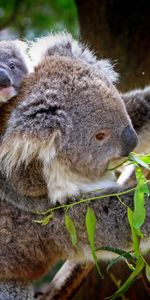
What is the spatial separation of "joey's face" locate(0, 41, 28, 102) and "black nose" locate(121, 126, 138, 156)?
591 mm

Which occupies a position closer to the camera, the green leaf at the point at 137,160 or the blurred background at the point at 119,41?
the green leaf at the point at 137,160

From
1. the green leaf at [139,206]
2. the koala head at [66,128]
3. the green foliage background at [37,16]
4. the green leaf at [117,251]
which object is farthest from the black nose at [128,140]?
the green foliage background at [37,16]

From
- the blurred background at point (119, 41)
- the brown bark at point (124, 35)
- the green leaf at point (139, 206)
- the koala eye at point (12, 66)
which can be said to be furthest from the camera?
the brown bark at point (124, 35)

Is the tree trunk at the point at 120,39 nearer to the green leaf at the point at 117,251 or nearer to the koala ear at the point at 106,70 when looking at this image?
the koala ear at the point at 106,70

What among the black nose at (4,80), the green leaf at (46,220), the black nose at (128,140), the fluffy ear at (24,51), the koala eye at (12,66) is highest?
the fluffy ear at (24,51)

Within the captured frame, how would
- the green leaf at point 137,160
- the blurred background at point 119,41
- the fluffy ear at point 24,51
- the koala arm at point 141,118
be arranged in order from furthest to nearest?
the blurred background at point 119,41
the koala arm at point 141,118
the fluffy ear at point 24,51
the green leaf at point 137,160

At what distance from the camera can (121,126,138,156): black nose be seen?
109 inches

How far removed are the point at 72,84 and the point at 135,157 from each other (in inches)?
19.1

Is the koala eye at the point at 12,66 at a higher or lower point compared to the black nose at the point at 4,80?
higher

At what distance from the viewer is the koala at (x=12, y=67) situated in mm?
2729

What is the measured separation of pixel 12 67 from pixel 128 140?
754 millimetres

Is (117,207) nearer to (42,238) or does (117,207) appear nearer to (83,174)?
(83,174)

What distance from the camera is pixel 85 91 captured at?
2.79 m

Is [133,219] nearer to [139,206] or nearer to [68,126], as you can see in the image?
[139,206]
